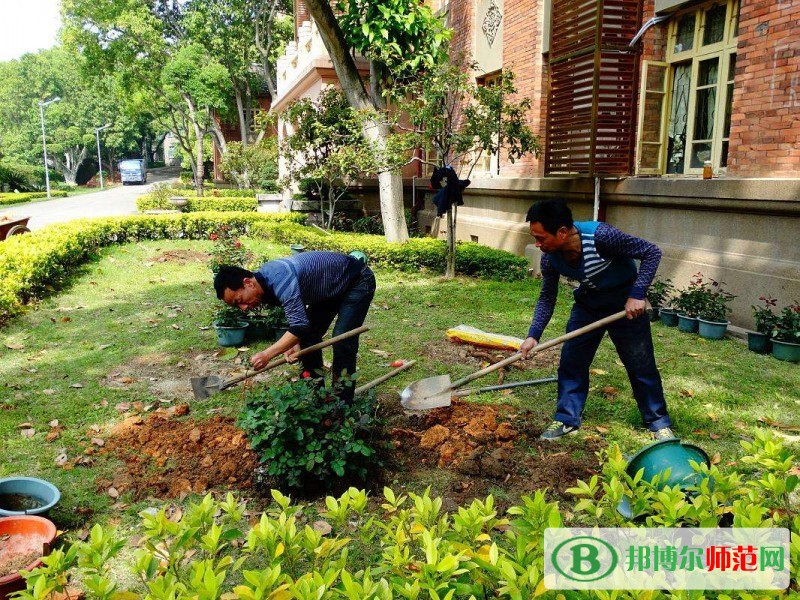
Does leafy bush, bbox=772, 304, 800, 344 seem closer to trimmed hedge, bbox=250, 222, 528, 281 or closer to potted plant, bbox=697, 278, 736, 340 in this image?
potted plant, bbox=697, 278, 736, 340

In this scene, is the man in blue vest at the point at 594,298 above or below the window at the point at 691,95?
below

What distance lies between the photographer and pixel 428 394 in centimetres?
493

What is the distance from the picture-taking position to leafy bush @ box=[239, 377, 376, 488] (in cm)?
375

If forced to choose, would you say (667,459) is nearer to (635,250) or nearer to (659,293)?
(635,250)

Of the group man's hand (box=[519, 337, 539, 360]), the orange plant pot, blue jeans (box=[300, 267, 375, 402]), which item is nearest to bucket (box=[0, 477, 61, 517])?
the orange plant pot

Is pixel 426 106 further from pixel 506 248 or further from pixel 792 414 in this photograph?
pixel 792 414

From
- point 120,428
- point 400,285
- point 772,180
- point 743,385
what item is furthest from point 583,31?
point 120,428

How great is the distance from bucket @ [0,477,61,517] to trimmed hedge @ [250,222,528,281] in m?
8.40

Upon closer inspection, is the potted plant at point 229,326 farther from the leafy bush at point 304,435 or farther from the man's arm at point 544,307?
the man's arm at point 544,307

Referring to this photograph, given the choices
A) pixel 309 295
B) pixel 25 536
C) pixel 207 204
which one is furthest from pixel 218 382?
pixel 207 204

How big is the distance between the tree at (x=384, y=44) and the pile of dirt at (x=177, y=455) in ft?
26.2

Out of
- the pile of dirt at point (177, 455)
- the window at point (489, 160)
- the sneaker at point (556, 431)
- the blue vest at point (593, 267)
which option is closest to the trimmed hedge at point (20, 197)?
the window at point (489, 160)

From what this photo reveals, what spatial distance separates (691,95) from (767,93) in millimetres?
1582

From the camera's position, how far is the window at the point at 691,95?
324 inches
